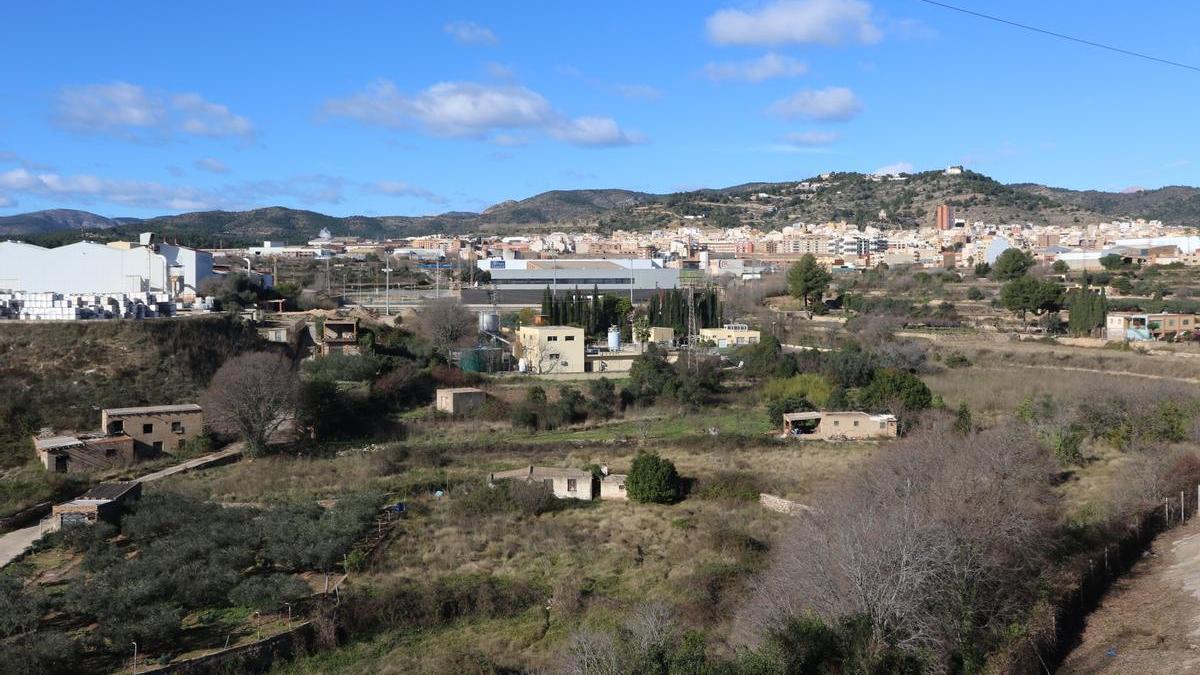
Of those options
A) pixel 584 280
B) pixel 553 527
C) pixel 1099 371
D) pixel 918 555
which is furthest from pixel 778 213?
pixel 918 555

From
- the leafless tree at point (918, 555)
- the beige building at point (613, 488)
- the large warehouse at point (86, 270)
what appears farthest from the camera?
the large warehouse at point (86, 270)

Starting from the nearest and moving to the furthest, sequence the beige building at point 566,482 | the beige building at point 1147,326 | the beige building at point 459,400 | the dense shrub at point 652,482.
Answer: the dense shrub at point 652,482
the beige building at point 566,482
the beige building at point 459,400
the beige building at point 1147,326

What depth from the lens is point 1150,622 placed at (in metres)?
13.5

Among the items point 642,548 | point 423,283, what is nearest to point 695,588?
point 642,548

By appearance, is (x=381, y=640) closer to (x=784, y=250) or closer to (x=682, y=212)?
(x=784, y=250)

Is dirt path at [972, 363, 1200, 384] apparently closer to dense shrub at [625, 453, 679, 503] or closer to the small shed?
dense shrub at [625, 453, 679, 503]

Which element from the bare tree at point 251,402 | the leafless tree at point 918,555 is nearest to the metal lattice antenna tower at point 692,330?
the bare tree at point 251,402

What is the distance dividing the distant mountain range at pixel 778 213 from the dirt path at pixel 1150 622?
87307 millimetres

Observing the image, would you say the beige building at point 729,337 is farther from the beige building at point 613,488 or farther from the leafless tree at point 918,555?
the leafless tree at point 918,555

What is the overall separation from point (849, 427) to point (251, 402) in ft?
47.8

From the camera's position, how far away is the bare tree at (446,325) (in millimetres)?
36969

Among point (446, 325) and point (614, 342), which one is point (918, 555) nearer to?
point (614, 342)

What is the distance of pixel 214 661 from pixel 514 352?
23132 mm

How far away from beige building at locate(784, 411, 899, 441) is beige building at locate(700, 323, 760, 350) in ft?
40.4
